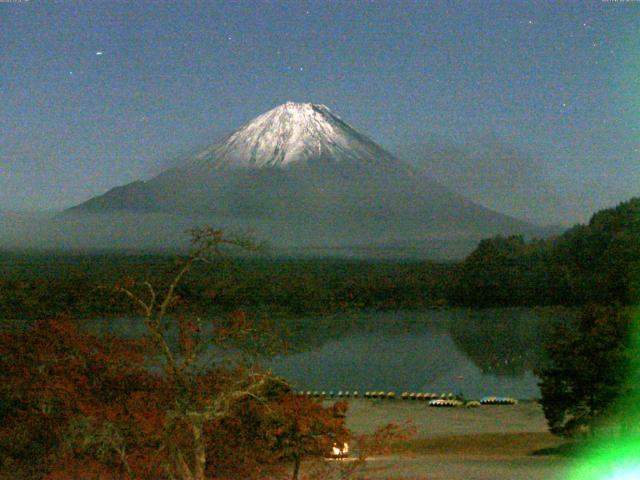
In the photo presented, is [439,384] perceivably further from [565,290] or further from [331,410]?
[565,290]

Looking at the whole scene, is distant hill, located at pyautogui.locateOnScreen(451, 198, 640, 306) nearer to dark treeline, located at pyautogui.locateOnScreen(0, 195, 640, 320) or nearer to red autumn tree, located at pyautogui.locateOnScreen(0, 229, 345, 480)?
dark treeline, located at pyautogui.locateOnScreen(0, 195, 640, 320)

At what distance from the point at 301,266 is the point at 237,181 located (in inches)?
2330

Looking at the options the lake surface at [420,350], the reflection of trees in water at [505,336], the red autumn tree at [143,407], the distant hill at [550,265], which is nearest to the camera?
the red autumn tree at [143,407]

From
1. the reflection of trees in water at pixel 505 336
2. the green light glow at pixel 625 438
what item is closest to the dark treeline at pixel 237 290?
the reflection of trees in water at pixel 505 336

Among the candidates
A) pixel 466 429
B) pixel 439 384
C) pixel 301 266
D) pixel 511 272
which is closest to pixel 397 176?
pixel 301 266

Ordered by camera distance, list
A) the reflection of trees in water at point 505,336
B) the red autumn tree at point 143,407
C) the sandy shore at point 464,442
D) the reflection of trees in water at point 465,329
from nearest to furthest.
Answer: the red autumn tree at point 143,407 < the sandy shore at point 464,442 < the reflection of trees in water at point 505,336 < the reflection of trees in water at point 465,329

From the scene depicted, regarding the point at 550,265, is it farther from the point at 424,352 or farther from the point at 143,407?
the point at 143,407

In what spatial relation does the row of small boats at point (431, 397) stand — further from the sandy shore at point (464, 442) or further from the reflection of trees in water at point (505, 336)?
the reflection of trees in water at point (505, 336)

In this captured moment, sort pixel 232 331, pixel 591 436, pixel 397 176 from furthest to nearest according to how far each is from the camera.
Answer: pixel 397 176, pixel 591 436, pixel 232 331

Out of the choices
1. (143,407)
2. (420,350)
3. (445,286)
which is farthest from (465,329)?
(143,407)

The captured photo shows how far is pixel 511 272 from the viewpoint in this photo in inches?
3000

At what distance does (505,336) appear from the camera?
197ft

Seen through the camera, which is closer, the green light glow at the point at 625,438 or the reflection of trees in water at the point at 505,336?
the green light glow at the point at 625,438

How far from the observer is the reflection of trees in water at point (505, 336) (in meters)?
46.8
